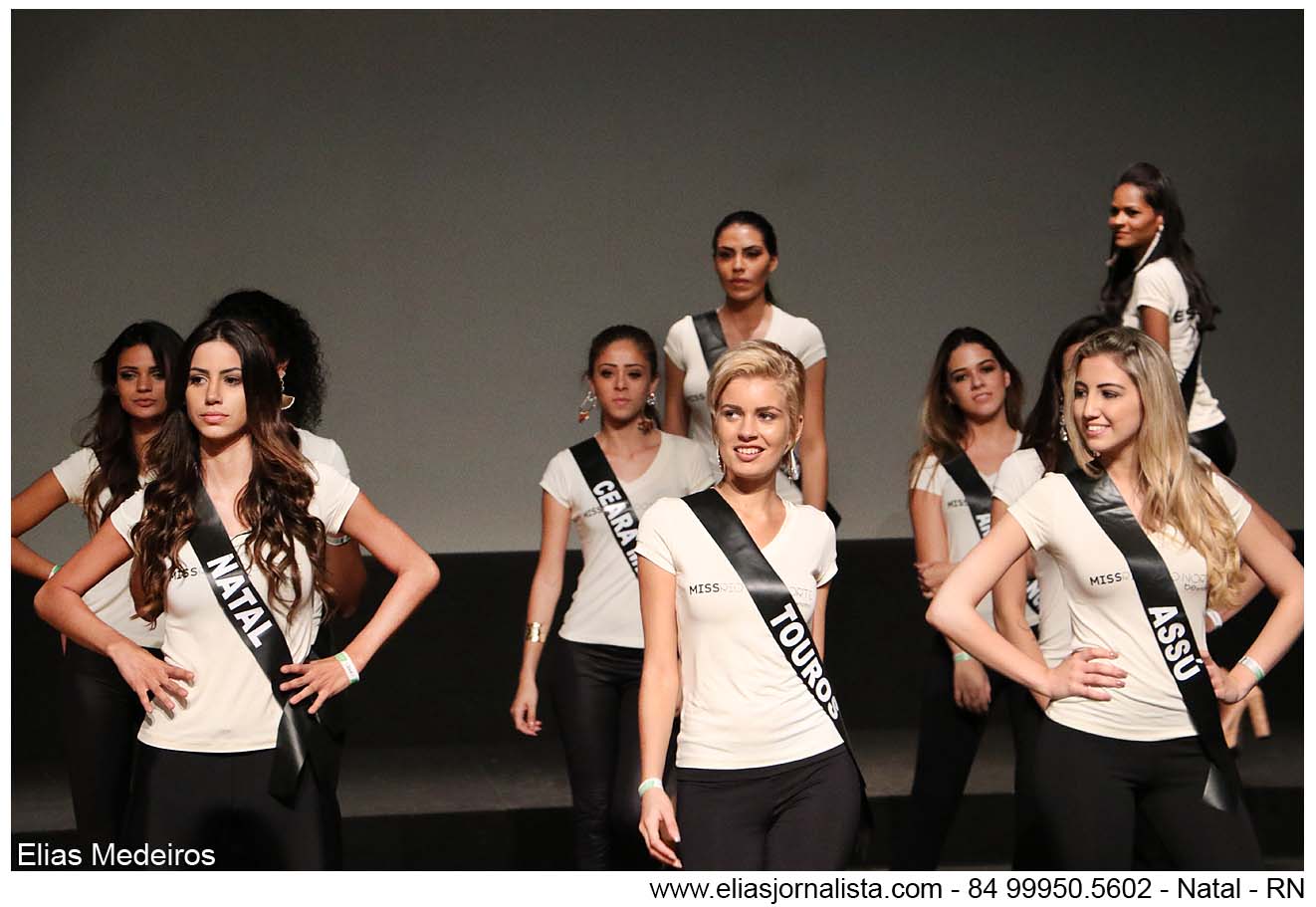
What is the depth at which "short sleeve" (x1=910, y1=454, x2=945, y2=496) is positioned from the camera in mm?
3633

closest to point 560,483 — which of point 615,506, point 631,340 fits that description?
point 615,506

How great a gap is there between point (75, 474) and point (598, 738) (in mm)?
1305

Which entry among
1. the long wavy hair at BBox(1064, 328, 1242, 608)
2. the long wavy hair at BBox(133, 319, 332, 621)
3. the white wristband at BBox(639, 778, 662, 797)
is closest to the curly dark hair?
the long wavy hair at BBox(133, 319, 332, 621)

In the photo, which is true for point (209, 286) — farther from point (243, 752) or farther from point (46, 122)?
point (243, 752)

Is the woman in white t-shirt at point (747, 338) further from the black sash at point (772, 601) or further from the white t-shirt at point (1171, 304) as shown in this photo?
the black sash at point (772, 601)

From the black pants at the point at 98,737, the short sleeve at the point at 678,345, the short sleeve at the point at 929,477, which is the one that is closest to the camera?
the black pants at the point at 98,737

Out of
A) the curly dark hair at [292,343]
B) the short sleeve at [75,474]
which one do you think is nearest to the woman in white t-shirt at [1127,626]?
the curly dark hair at [292,343]

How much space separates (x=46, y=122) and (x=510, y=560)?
1.88 metres

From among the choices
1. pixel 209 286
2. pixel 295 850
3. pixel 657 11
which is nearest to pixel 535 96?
pixel 657 11

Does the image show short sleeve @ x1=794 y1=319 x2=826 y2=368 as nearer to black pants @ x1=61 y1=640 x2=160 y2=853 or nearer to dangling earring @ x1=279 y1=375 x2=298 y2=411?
dangling earring @ x1=279 y1=375 x2=298 y2=411

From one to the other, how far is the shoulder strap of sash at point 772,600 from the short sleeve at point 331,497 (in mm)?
696

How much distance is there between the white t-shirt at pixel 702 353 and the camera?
150 inches

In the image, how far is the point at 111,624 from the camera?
3342mm

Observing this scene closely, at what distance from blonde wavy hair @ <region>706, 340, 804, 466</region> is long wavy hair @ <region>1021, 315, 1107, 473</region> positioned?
718 millimetres
